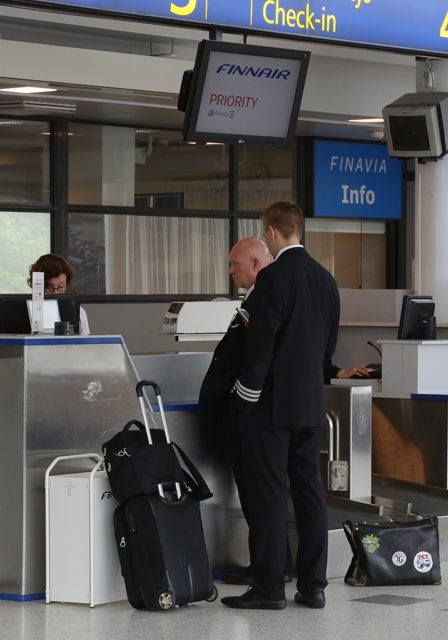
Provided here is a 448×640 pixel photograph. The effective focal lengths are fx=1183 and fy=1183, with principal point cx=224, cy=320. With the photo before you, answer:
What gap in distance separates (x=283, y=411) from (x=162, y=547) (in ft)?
2.28

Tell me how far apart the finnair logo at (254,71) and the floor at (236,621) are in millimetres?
3034

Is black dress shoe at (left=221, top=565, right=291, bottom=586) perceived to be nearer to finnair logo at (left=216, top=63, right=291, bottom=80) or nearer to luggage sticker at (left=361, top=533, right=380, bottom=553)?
luggage sticker at (left=361, top=533, right=380, bottom=553)

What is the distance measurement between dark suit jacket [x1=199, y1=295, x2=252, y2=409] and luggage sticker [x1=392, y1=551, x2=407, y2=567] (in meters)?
1.02

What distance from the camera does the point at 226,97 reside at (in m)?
6.71

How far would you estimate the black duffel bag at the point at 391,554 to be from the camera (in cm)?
515

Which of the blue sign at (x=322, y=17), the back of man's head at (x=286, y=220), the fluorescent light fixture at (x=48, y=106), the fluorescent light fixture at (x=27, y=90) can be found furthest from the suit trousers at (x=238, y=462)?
the fluorescent light fixture at (x=48, y=106)

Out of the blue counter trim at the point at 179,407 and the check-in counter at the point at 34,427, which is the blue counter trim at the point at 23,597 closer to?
the check-in counter at the point at 34,427

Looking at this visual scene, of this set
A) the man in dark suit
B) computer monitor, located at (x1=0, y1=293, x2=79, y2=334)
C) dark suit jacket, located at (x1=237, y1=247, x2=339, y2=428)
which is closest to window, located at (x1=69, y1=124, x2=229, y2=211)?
computer monitor, located at (x1=0, y1=293, x2=79, y2=334)

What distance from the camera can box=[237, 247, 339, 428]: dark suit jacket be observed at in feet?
15.0

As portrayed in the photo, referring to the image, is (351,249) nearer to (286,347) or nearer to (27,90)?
(27,90)

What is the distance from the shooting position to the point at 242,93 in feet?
22.2

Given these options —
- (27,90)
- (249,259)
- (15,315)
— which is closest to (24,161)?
(27,90)

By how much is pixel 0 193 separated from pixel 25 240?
43 centimetres

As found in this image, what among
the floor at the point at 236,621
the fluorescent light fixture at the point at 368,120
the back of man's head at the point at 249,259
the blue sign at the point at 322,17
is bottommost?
the floor at the point at 236,621
